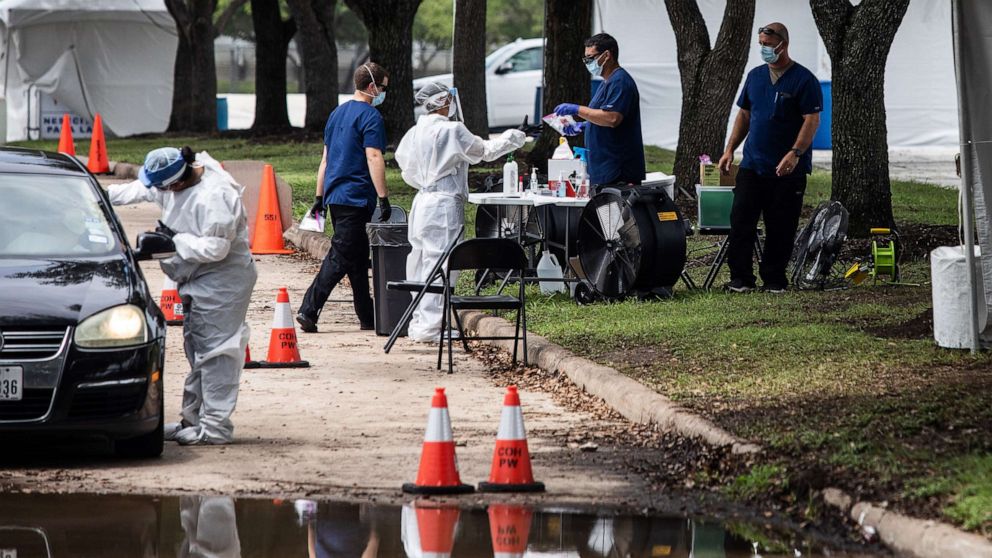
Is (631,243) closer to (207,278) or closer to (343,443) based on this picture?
(343,443)

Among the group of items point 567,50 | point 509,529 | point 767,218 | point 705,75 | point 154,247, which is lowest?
point 509,529

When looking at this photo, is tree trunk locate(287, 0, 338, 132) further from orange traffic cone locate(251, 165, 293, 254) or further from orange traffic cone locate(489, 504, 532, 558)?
orange traffic cone locate(489, 504, 532, 558)

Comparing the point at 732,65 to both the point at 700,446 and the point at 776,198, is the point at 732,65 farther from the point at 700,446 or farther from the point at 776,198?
the point at 700,446

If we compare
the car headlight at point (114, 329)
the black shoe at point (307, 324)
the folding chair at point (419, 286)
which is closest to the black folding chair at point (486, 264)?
the folding chair at point (419, 286)

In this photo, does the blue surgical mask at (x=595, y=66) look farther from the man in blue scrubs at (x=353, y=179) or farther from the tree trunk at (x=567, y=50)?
the tree trunk at (x=567, y=50)

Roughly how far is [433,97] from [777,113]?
275cm

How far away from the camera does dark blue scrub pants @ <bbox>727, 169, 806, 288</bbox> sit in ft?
41.6

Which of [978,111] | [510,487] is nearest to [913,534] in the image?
[510,487]

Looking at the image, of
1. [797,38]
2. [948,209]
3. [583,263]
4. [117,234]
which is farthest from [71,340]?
[797,38]

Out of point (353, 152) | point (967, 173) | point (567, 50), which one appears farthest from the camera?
point (567, 50)

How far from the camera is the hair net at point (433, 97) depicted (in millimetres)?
11477

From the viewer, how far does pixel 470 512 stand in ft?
22.6

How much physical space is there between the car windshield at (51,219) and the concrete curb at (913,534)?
3914 mm

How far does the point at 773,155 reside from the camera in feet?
41.4
